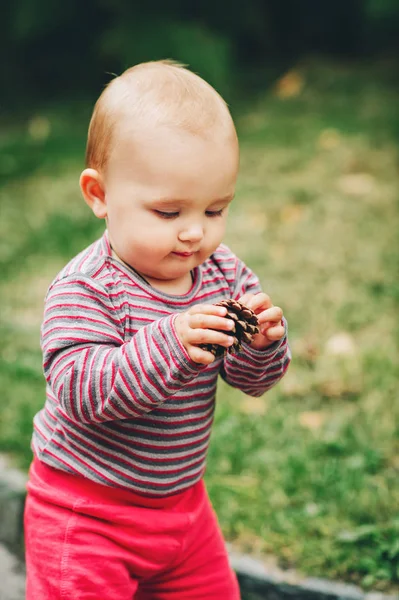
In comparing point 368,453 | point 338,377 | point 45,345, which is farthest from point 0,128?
point 45,345

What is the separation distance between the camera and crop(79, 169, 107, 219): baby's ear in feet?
4.94

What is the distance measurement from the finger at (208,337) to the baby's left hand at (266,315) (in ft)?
0.53

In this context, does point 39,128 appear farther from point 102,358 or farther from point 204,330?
point 204,330

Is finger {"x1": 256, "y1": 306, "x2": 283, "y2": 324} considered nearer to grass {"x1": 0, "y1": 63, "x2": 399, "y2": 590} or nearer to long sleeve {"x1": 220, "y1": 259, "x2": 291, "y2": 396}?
long sleeve {"x1": 220, "y1": 259, "x2": 291, "y2": 396}

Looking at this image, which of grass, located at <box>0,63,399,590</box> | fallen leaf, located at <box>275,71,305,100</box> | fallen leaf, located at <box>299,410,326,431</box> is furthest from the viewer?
fallen leaf, located at <box>275,71,305,100</box>

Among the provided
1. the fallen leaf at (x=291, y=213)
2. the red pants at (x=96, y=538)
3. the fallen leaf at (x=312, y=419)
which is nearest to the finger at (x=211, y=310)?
the red pants at (x=96, y=538)

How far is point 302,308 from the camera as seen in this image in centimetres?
350

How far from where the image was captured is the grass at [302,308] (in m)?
2.27

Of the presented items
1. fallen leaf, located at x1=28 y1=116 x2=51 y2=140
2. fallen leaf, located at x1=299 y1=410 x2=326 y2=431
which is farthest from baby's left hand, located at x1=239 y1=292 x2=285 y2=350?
fallen leaf, located at x1=28 y1=116 x2=51 y2=140

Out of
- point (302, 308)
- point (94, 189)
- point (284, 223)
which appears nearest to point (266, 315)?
point (94, 189)

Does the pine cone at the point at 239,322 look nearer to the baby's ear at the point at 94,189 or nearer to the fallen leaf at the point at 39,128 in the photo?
the baby's ear at the point at 94,189

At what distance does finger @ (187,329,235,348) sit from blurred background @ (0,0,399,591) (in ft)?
3.51

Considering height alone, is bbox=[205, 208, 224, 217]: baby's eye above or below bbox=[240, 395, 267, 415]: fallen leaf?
above

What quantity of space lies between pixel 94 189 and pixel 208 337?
1.45 feet
